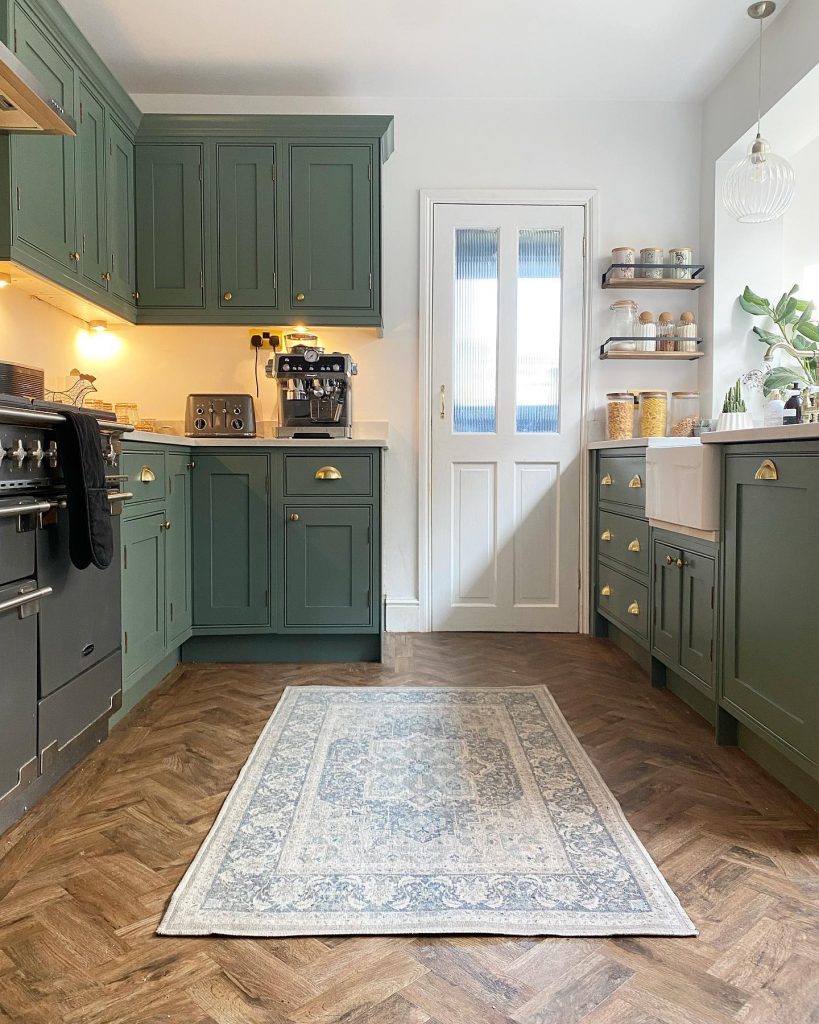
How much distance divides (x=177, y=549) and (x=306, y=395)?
2.97 feet

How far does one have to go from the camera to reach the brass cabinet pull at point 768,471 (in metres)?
1.83

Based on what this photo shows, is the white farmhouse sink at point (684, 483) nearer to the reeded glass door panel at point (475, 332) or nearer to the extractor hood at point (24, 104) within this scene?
the reeded glass door panel at point (475, 332)

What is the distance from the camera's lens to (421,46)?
10.4 ft

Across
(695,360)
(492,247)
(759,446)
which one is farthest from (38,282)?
(695,360)

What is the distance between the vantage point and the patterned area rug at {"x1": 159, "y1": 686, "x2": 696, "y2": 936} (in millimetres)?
1351

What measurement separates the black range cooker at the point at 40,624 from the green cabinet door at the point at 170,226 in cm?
150

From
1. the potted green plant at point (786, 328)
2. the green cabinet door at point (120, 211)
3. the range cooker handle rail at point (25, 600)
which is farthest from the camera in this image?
the potted green plant at point (786, 328)

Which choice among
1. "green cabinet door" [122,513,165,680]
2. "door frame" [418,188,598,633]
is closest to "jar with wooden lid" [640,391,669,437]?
"door frame" [418,188,598,633]

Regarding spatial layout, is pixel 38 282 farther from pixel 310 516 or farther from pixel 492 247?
pixel 492 247

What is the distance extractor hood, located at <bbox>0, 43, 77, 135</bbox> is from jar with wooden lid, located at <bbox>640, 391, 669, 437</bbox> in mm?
2681

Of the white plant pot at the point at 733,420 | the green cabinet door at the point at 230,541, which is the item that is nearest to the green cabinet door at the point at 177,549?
the green cabinet door at the point at 230,541

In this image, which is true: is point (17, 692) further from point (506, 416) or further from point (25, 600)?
point (506, 416)

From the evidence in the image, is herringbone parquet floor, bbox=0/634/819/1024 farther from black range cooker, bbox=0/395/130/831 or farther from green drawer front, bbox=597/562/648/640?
green drawer front, bbox=597/562/648/640

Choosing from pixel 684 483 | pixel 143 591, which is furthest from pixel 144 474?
pixel 684 483
